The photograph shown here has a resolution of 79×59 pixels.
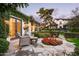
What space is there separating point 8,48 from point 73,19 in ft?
4.33

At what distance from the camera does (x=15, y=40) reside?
17.0 feet

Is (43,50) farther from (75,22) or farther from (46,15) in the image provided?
(75,22)

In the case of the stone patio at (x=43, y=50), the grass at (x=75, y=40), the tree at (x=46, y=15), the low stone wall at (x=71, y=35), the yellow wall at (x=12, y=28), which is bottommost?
the stone patio at (x=43, y=50)

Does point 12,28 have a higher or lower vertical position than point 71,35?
higher

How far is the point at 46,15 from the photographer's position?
5.21m

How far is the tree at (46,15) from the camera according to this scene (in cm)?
516

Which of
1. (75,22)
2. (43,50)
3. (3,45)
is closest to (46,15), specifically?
(75,22)

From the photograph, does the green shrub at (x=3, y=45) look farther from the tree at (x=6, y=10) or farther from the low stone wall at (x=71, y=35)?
the low stone wall at (x=71, y=35)

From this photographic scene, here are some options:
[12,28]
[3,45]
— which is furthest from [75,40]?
[3,45]

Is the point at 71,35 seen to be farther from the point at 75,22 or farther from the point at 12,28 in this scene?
the point at 12,28

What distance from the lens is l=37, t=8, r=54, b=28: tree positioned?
516 cm

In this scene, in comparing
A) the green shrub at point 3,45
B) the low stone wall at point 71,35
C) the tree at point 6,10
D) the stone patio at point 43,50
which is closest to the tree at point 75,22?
the low stone wall at point 71,35

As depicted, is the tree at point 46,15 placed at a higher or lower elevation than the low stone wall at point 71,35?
higher

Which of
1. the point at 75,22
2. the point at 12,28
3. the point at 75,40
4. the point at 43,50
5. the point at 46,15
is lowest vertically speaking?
the point at 43,50
